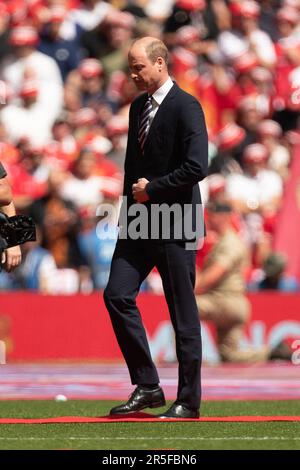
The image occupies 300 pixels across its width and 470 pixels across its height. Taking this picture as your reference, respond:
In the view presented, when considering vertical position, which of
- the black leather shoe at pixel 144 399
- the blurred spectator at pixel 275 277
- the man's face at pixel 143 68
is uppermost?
the man's face at pixel 143 68

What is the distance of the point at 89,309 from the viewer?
54.7ft

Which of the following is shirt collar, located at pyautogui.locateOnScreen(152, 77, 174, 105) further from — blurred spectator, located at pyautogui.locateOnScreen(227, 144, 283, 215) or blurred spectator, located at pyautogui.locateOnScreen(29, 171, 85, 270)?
blurred spectator, located at pyautogui.locateOnScreen(227, 144, 283, 215)

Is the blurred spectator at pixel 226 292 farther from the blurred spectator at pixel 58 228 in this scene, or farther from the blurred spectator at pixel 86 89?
the blurred spectator at pixel 86 89

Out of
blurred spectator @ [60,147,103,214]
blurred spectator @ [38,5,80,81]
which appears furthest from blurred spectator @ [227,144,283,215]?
blurred spectator @ [38,5,80,81]

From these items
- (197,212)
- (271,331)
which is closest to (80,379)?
(271,331)

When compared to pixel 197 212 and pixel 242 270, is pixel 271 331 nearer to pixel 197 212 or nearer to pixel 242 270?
pixel 242 270

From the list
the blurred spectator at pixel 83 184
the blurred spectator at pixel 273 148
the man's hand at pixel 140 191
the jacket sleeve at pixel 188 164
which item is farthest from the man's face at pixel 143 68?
the blurred spectator at pixel 273 148

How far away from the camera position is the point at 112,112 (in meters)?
19.5

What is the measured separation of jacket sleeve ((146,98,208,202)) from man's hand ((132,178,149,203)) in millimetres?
30

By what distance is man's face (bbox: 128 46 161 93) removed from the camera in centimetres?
957

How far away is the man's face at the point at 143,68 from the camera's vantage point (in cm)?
957

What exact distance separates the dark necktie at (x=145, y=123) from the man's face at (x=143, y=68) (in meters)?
0.17

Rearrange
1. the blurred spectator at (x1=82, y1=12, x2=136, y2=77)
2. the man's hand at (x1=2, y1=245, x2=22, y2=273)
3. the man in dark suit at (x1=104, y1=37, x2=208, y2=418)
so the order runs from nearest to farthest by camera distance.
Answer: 1. the man's hand at (x1=2, y1=245, x2=22, y2=273)
2. the man in dark suit at (x1=104, y1=37, x2=208, y2=418)
3. the blurred spectator at (x1=82, y1=12, x2=136, y2=77)

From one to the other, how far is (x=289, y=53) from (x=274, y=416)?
11.2 meters
